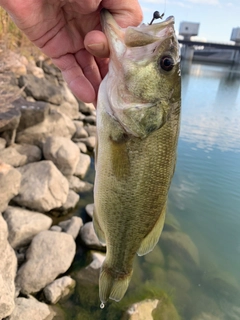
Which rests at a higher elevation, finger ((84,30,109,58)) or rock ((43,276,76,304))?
finger ((84,30,109,58))

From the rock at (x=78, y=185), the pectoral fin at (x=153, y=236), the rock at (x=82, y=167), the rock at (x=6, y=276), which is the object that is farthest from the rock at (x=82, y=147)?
the pectoral fin at (x=153, y=236)

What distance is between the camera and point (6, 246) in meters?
4.14

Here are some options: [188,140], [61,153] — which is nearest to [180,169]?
[188,140]

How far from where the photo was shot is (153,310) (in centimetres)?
464

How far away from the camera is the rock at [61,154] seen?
7.01 metres

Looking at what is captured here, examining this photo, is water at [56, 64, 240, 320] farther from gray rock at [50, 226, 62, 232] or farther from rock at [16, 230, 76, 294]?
gray rock at [50, 226, 62, 232]

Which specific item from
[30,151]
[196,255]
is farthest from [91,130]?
[196,255]

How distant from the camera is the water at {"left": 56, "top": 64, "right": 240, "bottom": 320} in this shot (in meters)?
4.84

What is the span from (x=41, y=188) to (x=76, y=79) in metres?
3.86

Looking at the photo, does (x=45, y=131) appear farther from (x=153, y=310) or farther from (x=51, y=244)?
(x=153, y=310)

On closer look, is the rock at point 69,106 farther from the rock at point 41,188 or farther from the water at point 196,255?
the rock at point 41,188

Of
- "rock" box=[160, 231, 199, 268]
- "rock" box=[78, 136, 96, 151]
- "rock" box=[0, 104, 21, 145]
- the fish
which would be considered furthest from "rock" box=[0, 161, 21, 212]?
"rock" box=[78, 136, 96, 151]

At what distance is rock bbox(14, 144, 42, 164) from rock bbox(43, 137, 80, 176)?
0.16m

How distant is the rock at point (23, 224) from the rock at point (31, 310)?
1.05m
